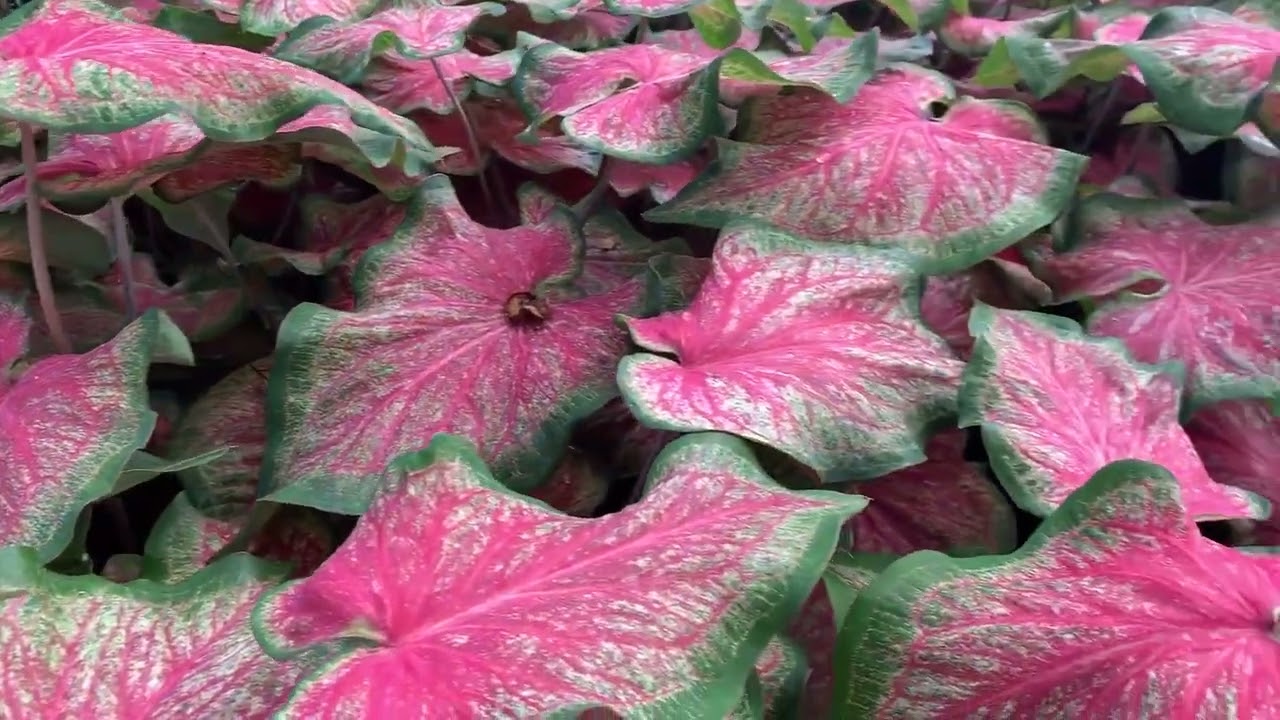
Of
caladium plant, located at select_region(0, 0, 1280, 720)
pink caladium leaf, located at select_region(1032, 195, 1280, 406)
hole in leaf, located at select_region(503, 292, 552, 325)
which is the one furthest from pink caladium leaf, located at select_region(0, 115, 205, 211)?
pink caladium leaf, located at select_region(1032, 195, 1280, 406)

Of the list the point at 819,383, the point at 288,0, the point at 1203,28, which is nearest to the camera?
the point at 819,383

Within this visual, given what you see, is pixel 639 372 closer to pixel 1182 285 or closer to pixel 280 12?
pixel 1182 285

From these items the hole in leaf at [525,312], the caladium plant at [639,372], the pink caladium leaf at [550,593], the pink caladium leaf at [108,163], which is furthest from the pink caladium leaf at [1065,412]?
the pink caladium leaf at [108,163]

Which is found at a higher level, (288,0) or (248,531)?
(288,0)

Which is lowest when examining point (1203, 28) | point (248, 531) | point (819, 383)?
point (248, 531)

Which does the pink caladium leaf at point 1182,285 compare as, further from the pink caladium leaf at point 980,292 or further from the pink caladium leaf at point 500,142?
the pink caladium leaf at point 500,142

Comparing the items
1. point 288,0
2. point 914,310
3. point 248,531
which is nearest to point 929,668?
point 914,310

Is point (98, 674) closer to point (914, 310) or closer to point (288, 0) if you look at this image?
point (914, 310)
